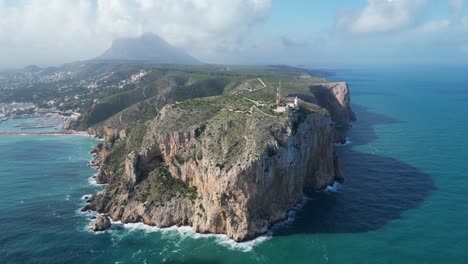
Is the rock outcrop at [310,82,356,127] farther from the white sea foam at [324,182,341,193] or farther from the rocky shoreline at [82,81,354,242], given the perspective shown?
the white sea foam at [324,182,341,193]

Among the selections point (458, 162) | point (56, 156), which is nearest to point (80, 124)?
point (56, 156)

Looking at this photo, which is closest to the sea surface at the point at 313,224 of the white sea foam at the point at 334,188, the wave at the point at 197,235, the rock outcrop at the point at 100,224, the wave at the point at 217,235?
the wave at the point at 197,235

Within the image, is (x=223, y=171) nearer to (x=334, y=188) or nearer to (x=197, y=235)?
(x=197, y=235)

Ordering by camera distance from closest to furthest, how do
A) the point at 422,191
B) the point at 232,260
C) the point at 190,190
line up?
the point at 232,260
the point at 190,190
the point at 422,191

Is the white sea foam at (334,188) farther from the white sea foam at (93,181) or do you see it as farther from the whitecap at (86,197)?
the white sea foam at (93,181)

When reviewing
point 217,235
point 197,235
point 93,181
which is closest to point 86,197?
point 93,181

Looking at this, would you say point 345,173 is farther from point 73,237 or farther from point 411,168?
A: point 73,237

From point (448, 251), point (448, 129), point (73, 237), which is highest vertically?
point (448, 129)

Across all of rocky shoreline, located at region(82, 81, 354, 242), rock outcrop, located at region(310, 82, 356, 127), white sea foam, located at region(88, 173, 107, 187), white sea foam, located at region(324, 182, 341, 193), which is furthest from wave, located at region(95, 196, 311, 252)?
rock outcrop, located at region(310, 82, 356, 127)
